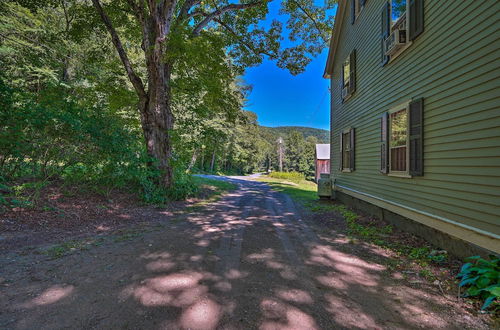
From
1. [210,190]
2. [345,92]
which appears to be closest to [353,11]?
[345,92]

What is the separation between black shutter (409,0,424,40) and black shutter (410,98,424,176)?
1.36 m

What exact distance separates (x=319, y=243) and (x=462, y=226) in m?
2.06

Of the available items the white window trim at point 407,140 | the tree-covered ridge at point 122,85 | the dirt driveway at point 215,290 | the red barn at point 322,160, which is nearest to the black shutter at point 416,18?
the white window trim at point 407,140

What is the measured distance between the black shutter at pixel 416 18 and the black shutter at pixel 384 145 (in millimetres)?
1774

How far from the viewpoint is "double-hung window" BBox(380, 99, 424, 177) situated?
4402mm

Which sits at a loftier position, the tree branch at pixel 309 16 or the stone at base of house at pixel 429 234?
the tree branch at pixel 309 16

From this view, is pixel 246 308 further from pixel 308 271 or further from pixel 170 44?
pixel 170 44

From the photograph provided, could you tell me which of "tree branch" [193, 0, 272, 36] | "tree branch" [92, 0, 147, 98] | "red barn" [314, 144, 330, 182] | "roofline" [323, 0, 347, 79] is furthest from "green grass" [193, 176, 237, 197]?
"red barn" [314, 144, 330, 182]

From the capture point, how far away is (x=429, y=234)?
13.3ft

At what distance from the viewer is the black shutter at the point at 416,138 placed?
4.31m

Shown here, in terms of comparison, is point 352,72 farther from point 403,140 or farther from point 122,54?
point 122,54

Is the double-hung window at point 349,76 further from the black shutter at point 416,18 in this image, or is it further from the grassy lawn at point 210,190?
the grassy lawn at point 210,190

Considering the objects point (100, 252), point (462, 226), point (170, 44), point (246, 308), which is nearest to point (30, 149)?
point (100, 252)

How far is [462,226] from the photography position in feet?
A: 10.7
